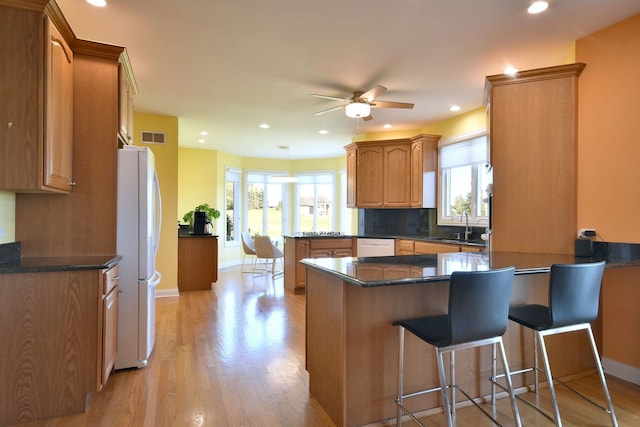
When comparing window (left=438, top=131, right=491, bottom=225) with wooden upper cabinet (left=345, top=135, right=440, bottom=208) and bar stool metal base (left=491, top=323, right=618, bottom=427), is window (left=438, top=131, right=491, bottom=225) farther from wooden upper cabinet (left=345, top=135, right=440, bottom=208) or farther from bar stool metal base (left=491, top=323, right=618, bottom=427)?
bar stool metal base (left=491, top=323, right=618, bottom=427)

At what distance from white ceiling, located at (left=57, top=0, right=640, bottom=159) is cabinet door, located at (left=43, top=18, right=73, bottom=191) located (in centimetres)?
37

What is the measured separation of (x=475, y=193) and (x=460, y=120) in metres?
1.07

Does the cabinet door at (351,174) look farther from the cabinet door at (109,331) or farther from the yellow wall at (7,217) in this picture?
the yellow wall at (7,217)

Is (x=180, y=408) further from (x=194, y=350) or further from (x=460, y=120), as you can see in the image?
(x=460, y=120)

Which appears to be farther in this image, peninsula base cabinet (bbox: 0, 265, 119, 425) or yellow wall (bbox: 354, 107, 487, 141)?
yellow wall (bbox: 354, 107, 487, 141)

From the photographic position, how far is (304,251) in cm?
539

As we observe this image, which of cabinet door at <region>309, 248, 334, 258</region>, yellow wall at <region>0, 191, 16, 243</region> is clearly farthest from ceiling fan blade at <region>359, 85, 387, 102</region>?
yellow wall at <region>0, 191, 16, 243</region>

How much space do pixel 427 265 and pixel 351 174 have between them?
4038 millimetres

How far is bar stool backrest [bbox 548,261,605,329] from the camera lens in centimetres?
190

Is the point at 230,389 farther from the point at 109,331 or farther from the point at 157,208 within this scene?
the point at 157,208

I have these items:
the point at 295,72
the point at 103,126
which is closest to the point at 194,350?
the point at 103,126

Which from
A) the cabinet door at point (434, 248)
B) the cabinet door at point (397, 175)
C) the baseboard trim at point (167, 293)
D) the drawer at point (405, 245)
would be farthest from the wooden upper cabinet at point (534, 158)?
the baseboard trim at point (167, 293)

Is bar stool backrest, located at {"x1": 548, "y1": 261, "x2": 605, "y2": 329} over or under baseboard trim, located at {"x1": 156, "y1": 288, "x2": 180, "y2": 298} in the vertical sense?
over

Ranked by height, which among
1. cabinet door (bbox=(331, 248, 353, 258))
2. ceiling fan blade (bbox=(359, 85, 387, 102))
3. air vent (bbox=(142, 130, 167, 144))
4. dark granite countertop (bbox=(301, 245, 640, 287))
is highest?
ceiling fan blade (bbox=(359, 85, 387, 102))
